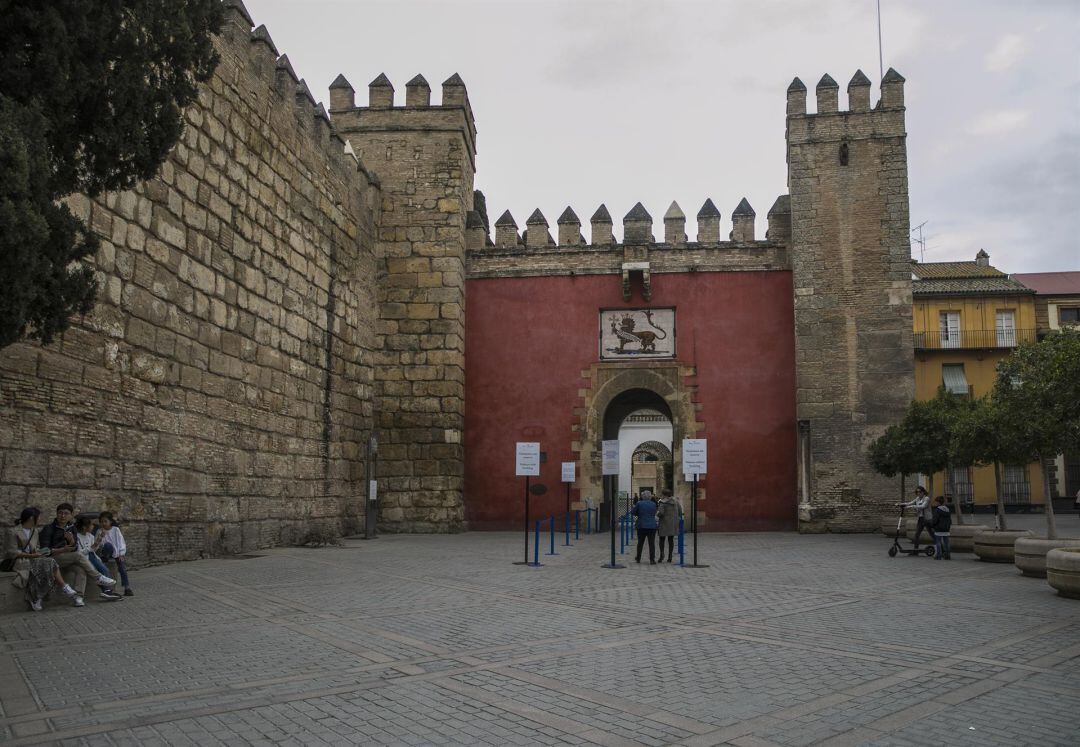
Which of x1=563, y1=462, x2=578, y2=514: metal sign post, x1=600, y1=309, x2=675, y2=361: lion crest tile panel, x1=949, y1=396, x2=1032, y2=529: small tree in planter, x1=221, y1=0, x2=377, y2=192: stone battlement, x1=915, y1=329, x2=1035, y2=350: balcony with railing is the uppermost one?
x1=221, y1=0, x2=377, y2=192: stone battlement

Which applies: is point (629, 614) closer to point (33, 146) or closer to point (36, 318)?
point (36, 318)

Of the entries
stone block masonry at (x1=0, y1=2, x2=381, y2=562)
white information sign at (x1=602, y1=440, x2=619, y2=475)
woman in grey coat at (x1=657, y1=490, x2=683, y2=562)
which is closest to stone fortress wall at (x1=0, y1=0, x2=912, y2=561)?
stone block masonry at (x1=0, y1=2, x2=381, y2=562)

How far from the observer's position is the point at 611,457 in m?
13.5

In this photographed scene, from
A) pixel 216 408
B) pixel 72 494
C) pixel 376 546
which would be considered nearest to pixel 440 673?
pixel 72 494

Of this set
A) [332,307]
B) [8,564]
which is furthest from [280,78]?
[8,564]

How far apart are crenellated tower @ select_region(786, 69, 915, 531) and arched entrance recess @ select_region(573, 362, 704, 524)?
2.42 metres

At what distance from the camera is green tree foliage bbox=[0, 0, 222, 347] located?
4.30m

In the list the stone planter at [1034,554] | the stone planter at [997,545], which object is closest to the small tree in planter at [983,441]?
the stone planter at [997,545]

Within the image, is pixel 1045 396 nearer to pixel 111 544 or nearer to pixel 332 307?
pixel 111 544

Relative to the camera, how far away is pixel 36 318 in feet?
15.8

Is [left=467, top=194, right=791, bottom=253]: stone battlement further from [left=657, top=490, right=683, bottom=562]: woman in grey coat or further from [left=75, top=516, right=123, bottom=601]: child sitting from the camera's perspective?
[left=75, top=516, right=123, bottom=601]: child sitting

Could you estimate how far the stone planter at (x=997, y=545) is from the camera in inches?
462

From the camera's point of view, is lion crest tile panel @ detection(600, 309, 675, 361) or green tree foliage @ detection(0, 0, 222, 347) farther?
lion crest tile panel @ detection(600, 309, 675, 361)

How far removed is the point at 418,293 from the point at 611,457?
7200 millimetres
